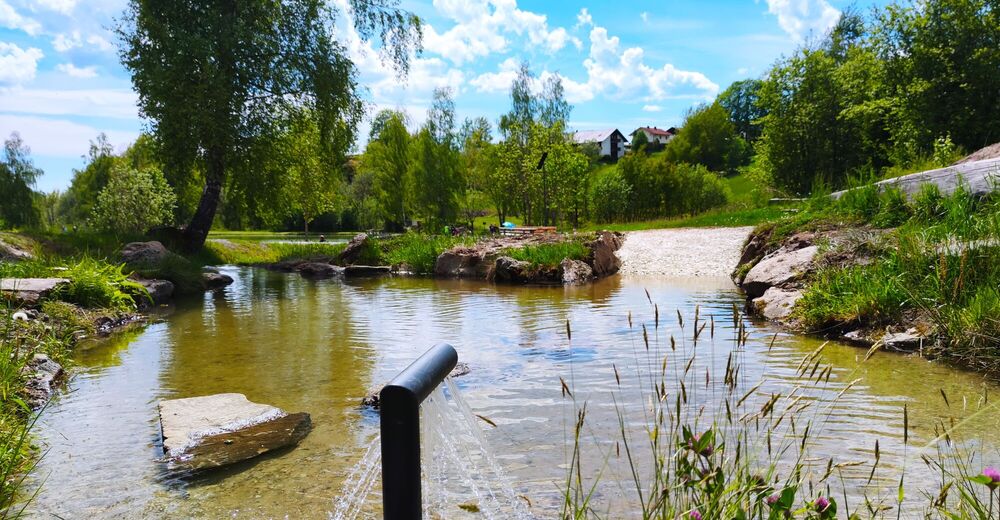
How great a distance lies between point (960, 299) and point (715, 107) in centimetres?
7752

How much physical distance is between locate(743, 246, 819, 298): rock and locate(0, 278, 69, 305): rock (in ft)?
35.7

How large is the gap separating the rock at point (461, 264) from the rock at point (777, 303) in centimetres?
962

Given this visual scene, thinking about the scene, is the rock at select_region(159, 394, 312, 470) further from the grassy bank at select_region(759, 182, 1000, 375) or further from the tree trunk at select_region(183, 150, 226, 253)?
the tree trunk at select_region(183, 150, 226, 253)

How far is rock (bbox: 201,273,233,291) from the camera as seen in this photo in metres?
15.5

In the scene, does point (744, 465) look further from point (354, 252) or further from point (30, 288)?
point (354, 252)

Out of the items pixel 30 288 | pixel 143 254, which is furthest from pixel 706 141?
pixel 30 288

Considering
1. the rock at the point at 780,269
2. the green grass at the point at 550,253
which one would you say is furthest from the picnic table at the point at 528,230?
the rock at the point at 780,269

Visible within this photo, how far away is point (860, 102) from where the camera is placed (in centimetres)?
2677

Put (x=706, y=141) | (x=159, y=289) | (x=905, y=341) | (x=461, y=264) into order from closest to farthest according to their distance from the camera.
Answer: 1. (x=905, y=341)
2. (x=159, y=289)
3. (x=461, y=264)
4. (x=706, y=141)

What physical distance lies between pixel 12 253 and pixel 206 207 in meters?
6.91

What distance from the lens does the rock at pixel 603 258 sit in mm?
17125

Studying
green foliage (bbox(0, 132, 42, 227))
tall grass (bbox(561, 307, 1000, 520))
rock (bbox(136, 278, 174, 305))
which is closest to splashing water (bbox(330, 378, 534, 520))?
tall grass (bbox(561, 307, 1000, 520))

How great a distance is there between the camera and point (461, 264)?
1894 centimetres

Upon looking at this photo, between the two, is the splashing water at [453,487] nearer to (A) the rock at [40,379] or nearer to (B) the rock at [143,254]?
(A) the rock at [40,379]
